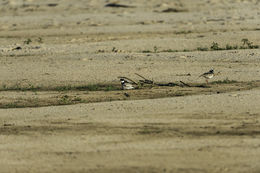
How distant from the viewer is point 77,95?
11805 millimetres

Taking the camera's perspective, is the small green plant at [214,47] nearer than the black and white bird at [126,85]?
No

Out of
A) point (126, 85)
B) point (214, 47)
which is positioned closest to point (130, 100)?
point (126, 85)

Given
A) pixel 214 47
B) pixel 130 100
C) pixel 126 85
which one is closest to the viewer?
pixel 130 100

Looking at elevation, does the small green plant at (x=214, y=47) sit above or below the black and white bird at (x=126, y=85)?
above

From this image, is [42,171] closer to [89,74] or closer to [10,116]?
[10,116]

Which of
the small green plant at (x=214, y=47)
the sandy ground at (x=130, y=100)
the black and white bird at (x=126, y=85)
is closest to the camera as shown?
the sandy ground at (x=130, y=100)

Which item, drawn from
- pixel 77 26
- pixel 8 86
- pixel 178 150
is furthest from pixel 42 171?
pixel 77 26

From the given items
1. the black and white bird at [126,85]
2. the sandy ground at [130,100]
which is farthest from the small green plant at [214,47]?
the black and white bird at [126,85]

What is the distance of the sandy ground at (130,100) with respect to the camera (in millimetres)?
8133

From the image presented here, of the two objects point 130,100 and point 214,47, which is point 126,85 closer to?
point 130,100

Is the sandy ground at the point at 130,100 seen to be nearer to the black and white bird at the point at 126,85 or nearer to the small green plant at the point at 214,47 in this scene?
the black and white bird at the point at 126,85

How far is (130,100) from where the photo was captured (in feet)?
35.5

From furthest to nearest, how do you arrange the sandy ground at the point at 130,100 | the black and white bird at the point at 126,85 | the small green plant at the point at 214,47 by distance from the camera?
1. the small green plant at the point at 214,47
2. the black and white bird at the point at 126,85
3. the sandy ground at the point at 130,100

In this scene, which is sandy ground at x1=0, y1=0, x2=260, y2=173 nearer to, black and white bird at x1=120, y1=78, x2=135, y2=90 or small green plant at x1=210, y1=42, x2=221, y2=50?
black and white bird at x1=120, y1=78, x2=135, y2=90
